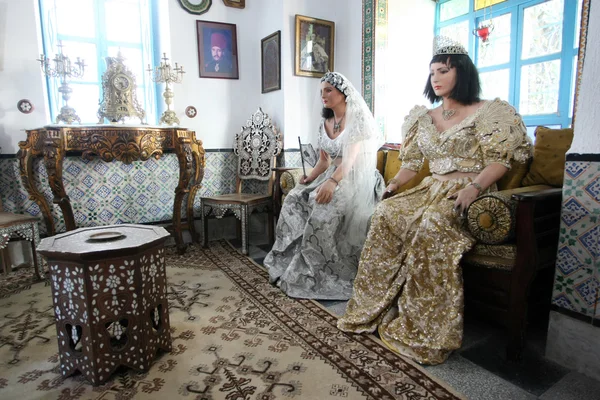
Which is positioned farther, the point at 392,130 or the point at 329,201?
the point at 392,130

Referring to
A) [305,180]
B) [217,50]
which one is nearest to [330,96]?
[305,180]

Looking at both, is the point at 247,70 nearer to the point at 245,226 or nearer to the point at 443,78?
the point at 245,226

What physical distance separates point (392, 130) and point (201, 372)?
3.03 m

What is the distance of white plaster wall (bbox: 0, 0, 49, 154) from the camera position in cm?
326

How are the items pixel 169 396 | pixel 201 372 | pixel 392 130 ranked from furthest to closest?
pixel 392 130, pixel 201 372, pixel 169 396

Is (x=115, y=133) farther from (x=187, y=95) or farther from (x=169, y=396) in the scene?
(x=169, y=396)

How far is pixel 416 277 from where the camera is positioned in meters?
1.95

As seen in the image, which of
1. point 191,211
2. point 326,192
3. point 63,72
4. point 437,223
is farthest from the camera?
point 191,211

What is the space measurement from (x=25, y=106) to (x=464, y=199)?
3.65 m

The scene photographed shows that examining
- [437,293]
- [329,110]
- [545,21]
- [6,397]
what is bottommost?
[6,397]

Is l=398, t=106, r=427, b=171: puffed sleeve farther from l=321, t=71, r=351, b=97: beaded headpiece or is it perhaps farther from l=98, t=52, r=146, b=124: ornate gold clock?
l=98, t=52, r=146, b=124: ornate gold clock

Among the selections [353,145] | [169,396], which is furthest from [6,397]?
[353,145]

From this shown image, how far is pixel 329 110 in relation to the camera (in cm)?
306

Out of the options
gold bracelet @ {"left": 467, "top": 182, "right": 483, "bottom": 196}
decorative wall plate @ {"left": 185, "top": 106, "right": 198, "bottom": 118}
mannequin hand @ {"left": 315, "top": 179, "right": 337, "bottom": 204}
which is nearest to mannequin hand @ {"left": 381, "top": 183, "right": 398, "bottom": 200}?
mannequin hand @ {"left": 315, "top": 179, "right": 337, "bottom": 204}
